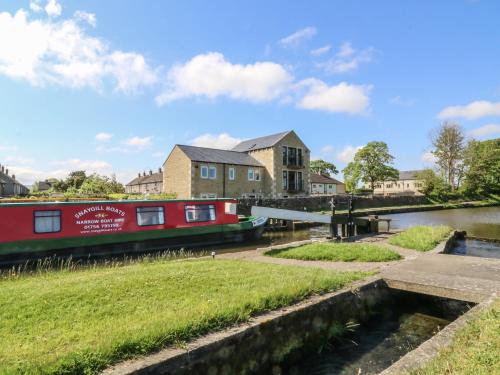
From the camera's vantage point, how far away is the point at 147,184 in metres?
58.2

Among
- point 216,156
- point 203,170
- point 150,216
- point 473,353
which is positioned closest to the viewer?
point 473,353

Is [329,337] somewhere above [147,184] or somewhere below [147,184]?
below

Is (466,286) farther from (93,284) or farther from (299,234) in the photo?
(299,234)

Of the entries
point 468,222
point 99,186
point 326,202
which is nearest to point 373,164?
point 326,202

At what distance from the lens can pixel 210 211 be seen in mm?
16094

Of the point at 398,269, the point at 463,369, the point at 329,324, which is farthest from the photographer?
the point at 398,269

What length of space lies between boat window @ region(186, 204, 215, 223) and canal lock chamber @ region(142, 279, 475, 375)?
10.6m

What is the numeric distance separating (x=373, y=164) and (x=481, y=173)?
14.9 metres

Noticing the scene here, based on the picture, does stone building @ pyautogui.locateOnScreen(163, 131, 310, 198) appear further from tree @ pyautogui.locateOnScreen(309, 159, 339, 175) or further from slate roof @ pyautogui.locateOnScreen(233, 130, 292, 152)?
tree @ pyautogui.locateOnScreen(309, 159, 339, 175)

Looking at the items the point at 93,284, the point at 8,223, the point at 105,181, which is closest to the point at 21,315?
the point at 93,284

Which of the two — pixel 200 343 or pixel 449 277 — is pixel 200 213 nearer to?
pixel 449 277

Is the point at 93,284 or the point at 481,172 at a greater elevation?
the point at 481,172

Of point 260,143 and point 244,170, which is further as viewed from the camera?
point 260,143

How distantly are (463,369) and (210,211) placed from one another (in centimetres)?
1384
